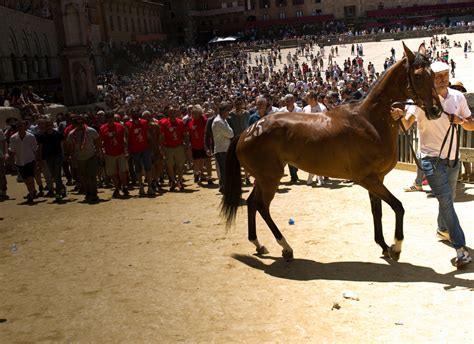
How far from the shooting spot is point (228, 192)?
7.41 m

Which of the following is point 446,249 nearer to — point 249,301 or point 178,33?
point 249,301

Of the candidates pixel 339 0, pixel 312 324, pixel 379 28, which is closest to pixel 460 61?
pixel 379 28

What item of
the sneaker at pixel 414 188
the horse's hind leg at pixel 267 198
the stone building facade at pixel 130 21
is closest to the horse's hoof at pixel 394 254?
the horse's hind leg at pixel 267 198

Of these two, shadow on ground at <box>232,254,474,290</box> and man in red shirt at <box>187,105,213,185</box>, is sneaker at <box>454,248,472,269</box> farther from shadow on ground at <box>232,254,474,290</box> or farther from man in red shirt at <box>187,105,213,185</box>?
man in red shirt at <box>187,105,213,185</box>

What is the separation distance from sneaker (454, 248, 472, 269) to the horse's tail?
2.73 meters

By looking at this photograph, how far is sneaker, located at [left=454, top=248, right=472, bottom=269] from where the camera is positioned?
19.3ft

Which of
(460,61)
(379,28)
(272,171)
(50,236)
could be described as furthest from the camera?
(379,28)

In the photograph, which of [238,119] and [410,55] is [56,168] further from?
[410,55]

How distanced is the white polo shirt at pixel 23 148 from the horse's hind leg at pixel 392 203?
26.6 ft

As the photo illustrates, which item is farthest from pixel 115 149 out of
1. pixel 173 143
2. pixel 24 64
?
pixel 24 64

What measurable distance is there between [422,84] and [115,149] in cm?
750

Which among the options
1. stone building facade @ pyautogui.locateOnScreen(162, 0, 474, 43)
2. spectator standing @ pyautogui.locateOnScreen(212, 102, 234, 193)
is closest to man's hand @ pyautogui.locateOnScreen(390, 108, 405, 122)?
Result: spectator standing @ pyautogui.locateOnScreen(212, 102, 234, 193)

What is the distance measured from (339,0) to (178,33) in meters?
29.1

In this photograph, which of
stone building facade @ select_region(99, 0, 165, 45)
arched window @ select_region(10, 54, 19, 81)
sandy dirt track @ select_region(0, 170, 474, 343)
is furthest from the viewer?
stone building facade @ select_region(99, 0, 165, 45)
